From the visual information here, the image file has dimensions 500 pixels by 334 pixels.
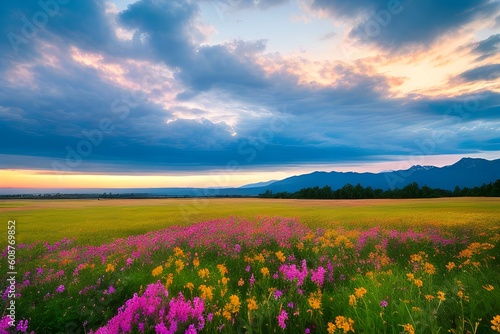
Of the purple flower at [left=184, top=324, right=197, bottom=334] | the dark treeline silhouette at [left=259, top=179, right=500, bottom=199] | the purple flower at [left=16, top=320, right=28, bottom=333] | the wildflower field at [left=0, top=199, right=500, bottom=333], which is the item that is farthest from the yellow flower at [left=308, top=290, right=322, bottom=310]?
the dark treeline silhouette at [left=259, top=179, right=500, bottom=199]

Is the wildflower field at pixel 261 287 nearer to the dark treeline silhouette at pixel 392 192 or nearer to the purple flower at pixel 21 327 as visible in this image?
the purple flower at pixel 21 327

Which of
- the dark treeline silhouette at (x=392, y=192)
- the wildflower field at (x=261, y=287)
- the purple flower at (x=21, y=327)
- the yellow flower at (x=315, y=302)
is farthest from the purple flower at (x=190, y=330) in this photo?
Answer: the dark treeline silhouette at (x=392, y=192)

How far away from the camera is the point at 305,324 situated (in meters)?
4.53

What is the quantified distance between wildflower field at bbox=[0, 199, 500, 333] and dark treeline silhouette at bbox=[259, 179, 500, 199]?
66590 mm

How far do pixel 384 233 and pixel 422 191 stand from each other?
240 feet

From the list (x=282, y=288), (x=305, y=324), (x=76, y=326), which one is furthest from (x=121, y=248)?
(x=305, y=324)

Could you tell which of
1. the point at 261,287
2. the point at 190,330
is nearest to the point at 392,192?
the point at 261,287

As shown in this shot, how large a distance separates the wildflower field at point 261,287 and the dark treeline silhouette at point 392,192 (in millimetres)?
66590

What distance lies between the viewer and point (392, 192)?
77.2 meters

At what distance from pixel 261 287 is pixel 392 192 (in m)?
81.5

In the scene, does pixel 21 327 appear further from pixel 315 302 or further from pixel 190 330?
pixel 315 302

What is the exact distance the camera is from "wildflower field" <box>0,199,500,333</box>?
160 inches

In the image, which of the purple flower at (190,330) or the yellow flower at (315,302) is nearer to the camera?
the purple flower at (190,330)

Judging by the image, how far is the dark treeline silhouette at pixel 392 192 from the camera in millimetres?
65000
